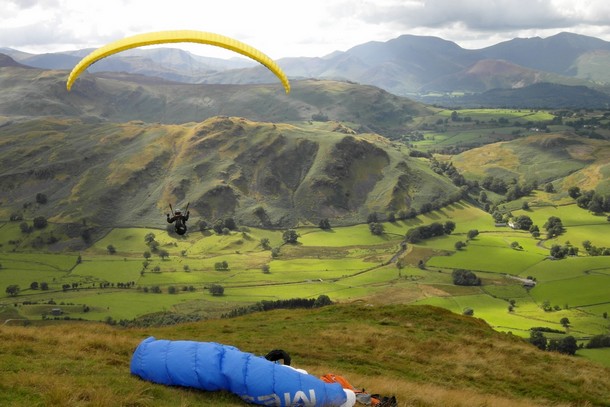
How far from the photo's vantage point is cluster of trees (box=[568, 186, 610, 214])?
542 feet

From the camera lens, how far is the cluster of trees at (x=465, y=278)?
107m

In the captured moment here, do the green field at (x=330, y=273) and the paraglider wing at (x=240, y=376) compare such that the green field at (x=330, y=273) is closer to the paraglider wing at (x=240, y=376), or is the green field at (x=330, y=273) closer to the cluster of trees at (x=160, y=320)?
the cluster of trees at (x=160, y=320)

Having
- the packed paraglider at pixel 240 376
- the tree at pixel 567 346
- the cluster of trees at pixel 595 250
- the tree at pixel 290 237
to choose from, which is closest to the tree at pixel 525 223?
the cluster of trees at pixel 595 250

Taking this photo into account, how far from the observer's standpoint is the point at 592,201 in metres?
167

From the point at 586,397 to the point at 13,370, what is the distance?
22107 mm

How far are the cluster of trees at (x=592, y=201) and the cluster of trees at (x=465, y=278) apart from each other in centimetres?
8526

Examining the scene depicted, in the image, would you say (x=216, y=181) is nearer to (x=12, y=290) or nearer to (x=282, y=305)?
(x=12, y=290)

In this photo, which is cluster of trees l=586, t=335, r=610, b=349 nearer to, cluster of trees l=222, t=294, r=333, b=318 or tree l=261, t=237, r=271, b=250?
cluster of trees l=222, t=294, r=333, b=318

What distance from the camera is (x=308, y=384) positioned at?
36.2 ft

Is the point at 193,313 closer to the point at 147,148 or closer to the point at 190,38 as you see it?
the point at 190,38

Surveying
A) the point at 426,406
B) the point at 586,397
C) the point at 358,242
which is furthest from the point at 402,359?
the point at 358,242

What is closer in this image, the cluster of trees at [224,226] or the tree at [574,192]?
the cluster of trees at [224,226]

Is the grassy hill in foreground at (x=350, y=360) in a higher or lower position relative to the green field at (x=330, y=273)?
higher

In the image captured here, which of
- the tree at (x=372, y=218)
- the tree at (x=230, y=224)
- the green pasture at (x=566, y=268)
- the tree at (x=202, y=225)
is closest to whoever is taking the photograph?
the green pasture at (x=566, y=268)
